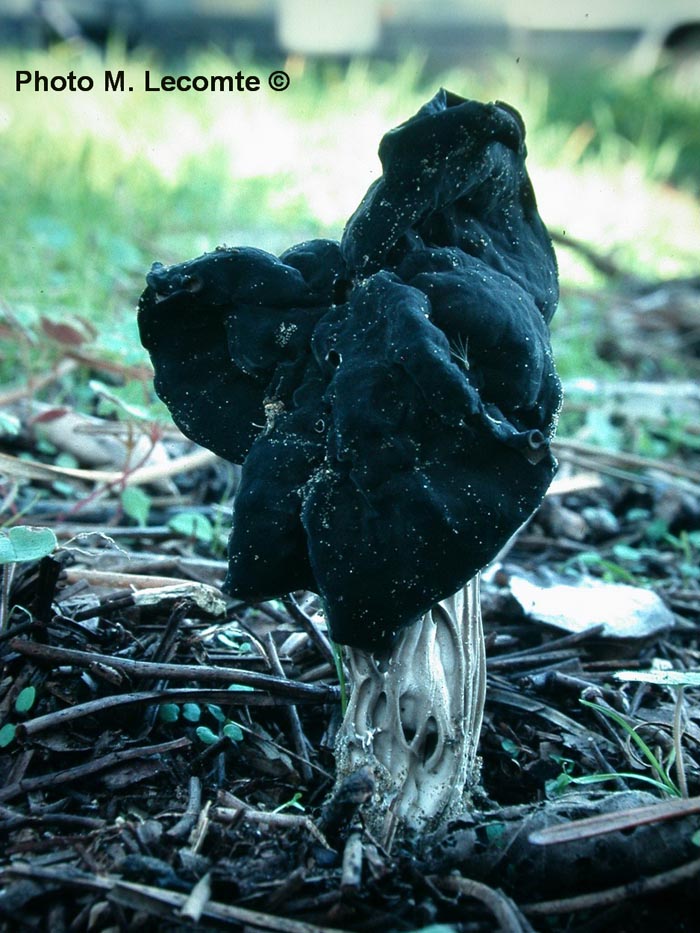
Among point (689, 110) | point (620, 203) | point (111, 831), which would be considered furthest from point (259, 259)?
point (689, 110)

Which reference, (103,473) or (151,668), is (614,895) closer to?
(151,668)

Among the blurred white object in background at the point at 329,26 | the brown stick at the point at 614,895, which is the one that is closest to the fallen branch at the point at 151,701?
the brown stick at the point at 614,895

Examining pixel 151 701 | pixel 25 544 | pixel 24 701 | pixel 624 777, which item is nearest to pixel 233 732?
pixel 151 701

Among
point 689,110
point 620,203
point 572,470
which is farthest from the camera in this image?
point 689,110

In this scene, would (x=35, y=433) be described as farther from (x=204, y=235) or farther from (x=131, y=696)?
(x=204, y=235)

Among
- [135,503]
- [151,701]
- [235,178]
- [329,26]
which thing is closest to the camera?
[151,701]

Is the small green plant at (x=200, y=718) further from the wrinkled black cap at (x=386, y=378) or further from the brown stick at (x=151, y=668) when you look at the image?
the wrinkled black cap at (x=386, y=378)

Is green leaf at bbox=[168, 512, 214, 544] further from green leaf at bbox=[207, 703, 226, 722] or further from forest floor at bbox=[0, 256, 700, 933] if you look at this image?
green leaf at bbox=[207, 703, 226, 722]
